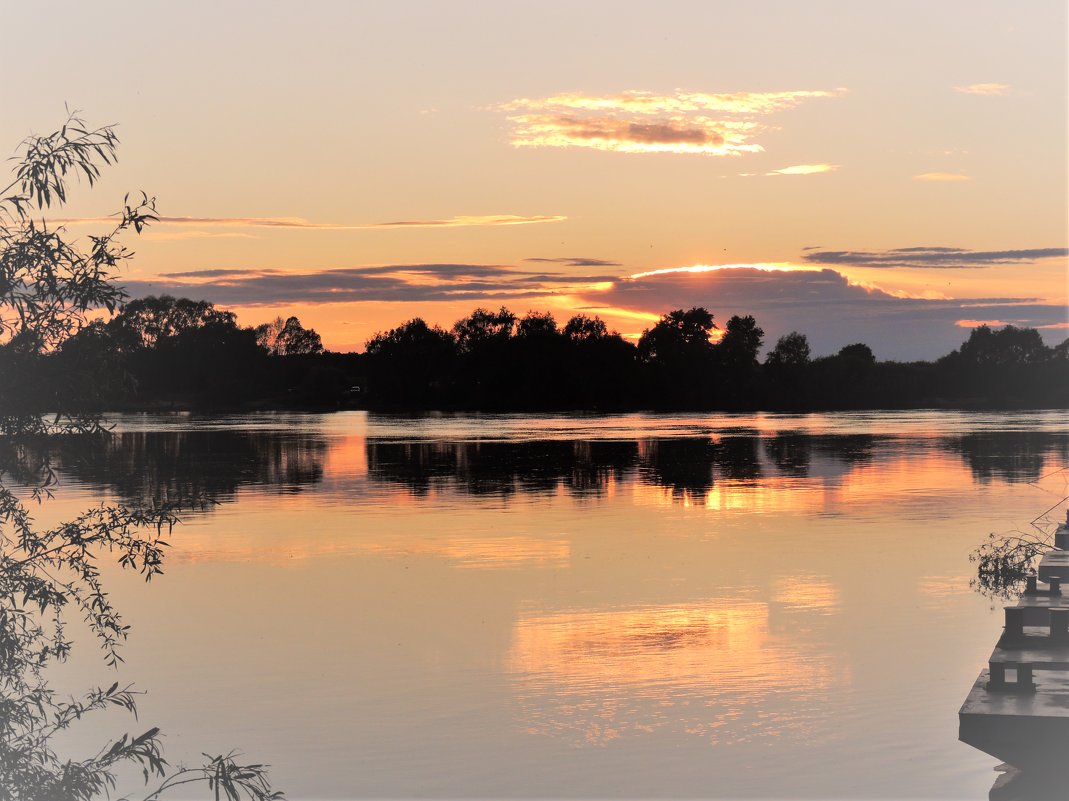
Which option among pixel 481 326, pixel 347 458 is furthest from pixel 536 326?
pixel 347 458

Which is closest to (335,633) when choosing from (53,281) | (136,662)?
(136,662)

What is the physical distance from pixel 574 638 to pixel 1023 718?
22.9 ft

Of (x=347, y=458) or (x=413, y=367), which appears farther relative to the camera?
(x=413, y=367)

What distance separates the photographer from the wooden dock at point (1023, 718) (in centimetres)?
986

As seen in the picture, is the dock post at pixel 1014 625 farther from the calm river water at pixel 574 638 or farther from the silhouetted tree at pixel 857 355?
the silhouetted tree at pixel 857 355

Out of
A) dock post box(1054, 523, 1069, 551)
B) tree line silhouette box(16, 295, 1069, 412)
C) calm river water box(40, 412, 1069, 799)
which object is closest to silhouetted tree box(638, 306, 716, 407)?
tree line silhouette box(16, 295, 1069, 412)

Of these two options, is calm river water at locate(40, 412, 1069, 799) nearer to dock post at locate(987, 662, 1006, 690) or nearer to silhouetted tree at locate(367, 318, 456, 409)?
dock post at locate(987, 662, 1006, 690)

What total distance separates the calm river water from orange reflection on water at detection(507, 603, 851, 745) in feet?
0.14

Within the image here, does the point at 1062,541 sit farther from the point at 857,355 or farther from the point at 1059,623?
the point at 857,355

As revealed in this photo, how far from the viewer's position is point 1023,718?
9961mm

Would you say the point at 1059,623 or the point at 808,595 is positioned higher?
the point at 1059,623

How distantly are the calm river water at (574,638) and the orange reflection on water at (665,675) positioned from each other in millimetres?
41

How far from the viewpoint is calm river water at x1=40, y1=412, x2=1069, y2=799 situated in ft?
38.0

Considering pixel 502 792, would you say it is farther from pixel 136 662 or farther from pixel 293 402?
pixel 293 402
